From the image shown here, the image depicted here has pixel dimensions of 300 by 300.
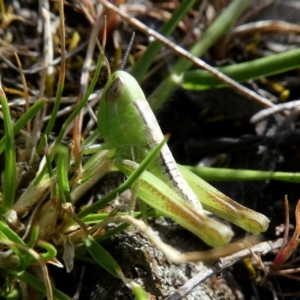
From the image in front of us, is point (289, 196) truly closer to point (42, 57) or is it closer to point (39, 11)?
point (42, 57)

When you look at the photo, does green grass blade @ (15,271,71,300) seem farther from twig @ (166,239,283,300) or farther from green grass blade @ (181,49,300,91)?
green grass blade @ (181,49,300,91)

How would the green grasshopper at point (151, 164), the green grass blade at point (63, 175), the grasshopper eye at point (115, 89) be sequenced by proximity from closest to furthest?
the green grass blade at point (63, 175) < the green grasshopper at point (151, 164) < the grasshopper eye at point (115, 89)

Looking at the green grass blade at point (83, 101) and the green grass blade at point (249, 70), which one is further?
the green grass blade at point (249, 70)

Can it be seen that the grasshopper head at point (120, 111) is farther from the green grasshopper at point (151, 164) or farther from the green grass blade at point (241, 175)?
the green grass blade at point (241, 175)

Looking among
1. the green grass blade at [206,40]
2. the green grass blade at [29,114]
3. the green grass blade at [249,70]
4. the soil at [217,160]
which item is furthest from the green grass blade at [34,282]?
the green grass blade at [249,70]

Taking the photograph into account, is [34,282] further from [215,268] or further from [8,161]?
[215,268]

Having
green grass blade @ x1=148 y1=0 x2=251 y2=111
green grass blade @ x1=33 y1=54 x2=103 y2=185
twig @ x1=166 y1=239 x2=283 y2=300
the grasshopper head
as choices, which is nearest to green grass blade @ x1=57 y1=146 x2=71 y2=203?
green grass blade @ x1=33 y1=54 x2=103 y2=185

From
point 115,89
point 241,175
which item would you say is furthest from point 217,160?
point 115,89

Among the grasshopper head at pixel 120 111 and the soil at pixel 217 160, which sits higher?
the grasshopper head at pixel 120 111
